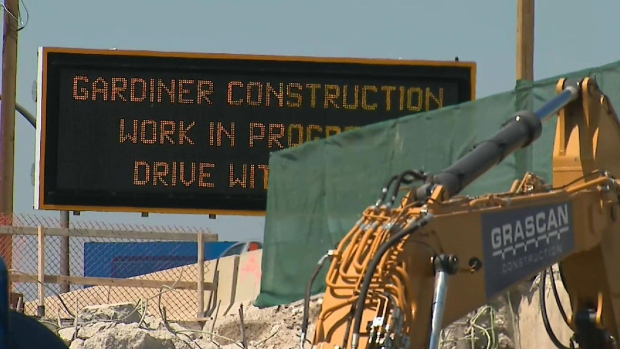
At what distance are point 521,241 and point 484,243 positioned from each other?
416 millimetres

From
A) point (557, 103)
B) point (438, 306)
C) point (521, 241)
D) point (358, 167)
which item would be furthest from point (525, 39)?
point (438, 306)

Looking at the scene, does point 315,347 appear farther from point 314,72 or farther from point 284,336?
point 314,72

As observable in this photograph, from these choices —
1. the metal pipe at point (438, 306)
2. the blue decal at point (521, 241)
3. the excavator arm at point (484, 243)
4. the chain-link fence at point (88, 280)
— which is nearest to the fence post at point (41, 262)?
the chain-link fence at point (88, 280)

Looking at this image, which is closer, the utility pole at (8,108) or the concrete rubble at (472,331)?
the concrete rubble at (472,331)

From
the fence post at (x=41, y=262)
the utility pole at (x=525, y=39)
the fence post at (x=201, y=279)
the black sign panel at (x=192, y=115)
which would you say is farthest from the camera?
the black sign panel at (x=192, y=115)

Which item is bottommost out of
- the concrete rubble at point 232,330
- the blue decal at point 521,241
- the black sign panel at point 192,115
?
the concrete rubble at point 232,330

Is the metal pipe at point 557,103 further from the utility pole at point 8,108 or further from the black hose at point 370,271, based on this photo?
the utility pole at point 8,108

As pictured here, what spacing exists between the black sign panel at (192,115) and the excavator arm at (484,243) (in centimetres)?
1075

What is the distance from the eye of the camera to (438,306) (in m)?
6.14

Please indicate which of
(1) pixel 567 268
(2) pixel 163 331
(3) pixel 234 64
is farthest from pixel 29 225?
(1) pixel 567 268

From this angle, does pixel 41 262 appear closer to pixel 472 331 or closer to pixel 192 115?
pixel 192 115

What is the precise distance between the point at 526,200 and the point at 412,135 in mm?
7081

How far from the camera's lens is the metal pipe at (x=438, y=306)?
19.9 feet

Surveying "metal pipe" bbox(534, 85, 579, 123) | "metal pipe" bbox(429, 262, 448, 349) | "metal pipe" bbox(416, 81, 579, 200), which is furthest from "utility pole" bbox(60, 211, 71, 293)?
"metal pipe" bbox(429, 262, 448, 349)
